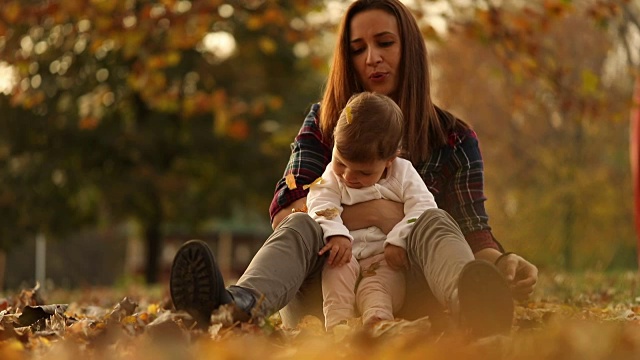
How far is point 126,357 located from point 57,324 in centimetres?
96

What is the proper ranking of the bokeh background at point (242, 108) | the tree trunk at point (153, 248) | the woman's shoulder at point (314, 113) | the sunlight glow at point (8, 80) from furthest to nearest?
the tree trunk at point (153, 248), the sunlight glow at point (8, 80), the bokeh background at point (242, 108), the woman's shoulder at point (314, 113)

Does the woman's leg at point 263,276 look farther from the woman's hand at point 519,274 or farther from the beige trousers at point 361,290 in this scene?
the woman's hand at point 519,274

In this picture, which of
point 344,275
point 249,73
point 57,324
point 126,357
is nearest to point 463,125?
point 344,275

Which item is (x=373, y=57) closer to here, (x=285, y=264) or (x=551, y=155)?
(x=285, y=264)

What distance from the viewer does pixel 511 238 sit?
67.6 ft

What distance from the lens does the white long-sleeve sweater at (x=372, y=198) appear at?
3.27 metres

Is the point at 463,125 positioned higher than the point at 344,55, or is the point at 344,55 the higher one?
the point at 344,55

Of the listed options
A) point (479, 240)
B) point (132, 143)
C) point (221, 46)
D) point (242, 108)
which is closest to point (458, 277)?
point (479, 240)

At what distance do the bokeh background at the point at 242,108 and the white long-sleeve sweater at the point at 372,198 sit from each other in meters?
4.62

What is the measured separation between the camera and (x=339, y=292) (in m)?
3.19

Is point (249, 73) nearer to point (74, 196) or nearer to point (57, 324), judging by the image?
point (74, 196)

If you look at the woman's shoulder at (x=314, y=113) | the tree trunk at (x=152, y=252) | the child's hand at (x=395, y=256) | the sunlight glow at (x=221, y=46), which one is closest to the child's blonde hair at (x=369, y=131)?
the child's hand at (x=395, y=256)

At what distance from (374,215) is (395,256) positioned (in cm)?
22

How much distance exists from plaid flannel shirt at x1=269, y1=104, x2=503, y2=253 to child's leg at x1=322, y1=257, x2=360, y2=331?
74 cm
